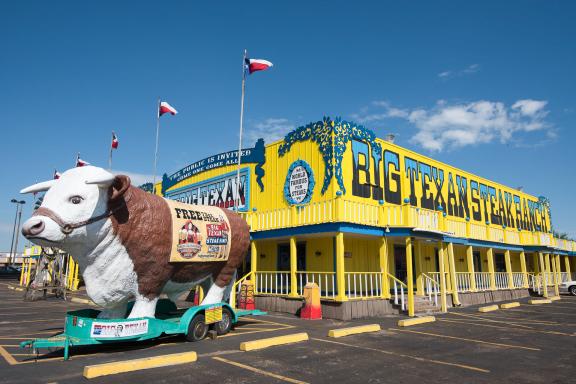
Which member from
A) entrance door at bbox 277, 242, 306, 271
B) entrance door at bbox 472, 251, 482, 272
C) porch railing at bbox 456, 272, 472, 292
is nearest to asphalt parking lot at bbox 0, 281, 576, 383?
entrance door at bbox 277, 242, 306, 271

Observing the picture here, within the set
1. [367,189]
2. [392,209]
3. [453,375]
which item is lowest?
[453,375]

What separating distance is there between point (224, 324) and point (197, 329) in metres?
1.02

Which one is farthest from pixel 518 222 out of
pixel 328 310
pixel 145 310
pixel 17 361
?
pixel 17 361

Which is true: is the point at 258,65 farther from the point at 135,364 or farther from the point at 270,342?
the point at 135,364

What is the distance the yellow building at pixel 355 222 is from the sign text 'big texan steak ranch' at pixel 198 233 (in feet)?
14.4

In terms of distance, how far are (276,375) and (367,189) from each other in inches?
462

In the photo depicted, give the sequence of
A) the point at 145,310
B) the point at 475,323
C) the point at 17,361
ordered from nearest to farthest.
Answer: the point at 17,361 < the point at 145,310 < the point at 475,323

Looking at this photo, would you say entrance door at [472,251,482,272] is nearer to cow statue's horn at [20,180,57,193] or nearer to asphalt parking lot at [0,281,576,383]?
asphalt parking lot at [0,281,576,383]

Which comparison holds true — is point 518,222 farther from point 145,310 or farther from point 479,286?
point 145,310

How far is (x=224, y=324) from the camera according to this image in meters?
9.86

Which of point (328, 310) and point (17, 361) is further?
point (328, 310)

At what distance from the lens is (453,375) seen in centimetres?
629

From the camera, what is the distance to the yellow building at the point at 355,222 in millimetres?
14070

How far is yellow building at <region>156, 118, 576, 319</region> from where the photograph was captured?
14070 millimetres
